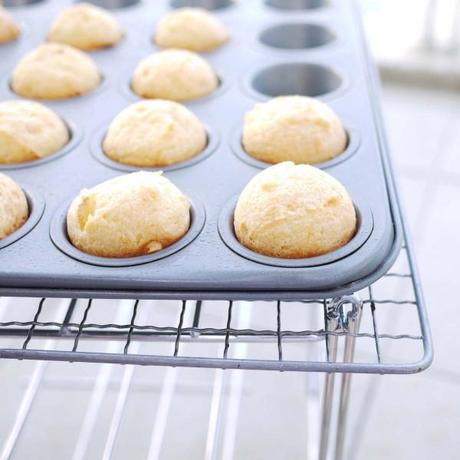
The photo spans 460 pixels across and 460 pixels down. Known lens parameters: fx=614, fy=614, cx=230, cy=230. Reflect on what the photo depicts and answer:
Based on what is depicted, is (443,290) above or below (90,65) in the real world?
below

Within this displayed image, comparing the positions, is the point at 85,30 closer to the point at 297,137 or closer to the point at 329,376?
the point at 297,137

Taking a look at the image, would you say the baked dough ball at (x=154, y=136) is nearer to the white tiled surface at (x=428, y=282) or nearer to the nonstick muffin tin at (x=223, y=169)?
the nonstick muffin tin at (x=223, y=169)

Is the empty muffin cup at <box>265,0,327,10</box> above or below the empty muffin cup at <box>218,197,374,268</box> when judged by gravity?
above

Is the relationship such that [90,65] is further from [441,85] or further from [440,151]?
[441,85]

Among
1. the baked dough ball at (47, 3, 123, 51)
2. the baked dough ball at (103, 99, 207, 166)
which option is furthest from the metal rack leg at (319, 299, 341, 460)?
the baked dough ball at (47, 3, 123, 51)

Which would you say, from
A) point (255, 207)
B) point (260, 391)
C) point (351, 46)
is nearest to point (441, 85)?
point (351, 46)

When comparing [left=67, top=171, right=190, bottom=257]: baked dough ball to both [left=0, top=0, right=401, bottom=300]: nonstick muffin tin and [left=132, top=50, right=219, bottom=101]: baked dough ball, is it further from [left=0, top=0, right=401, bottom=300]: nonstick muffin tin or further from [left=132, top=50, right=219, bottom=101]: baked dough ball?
[left=132, top=50, right=219, bottom=101]: baked dough ball

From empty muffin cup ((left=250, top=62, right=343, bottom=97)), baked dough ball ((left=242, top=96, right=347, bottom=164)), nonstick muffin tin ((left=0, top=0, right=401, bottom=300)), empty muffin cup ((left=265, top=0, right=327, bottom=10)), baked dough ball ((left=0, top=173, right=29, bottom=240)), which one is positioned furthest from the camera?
empty muffin cup ((left=265, top=0, right=327, bottom=10))
